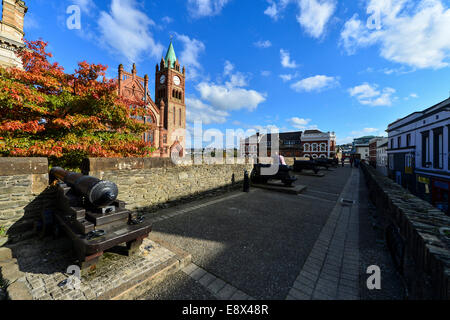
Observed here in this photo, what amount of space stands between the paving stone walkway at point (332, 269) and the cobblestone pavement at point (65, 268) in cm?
233

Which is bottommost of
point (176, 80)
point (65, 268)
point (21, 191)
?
point (65, 268)

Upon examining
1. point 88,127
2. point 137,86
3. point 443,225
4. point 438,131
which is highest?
point 137,86

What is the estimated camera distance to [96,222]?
8.80ft

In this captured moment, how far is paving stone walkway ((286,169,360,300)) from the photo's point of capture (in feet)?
7.94

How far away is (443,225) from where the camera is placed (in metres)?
2.36

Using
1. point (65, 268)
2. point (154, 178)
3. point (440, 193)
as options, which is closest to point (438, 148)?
point (440, 193)

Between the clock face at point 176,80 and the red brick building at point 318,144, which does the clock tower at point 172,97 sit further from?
the red brick building at point 318,144

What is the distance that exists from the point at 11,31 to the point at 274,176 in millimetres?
20437

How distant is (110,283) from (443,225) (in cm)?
488

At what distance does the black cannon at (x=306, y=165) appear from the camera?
1658cm

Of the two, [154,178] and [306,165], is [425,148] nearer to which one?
[306,165]
